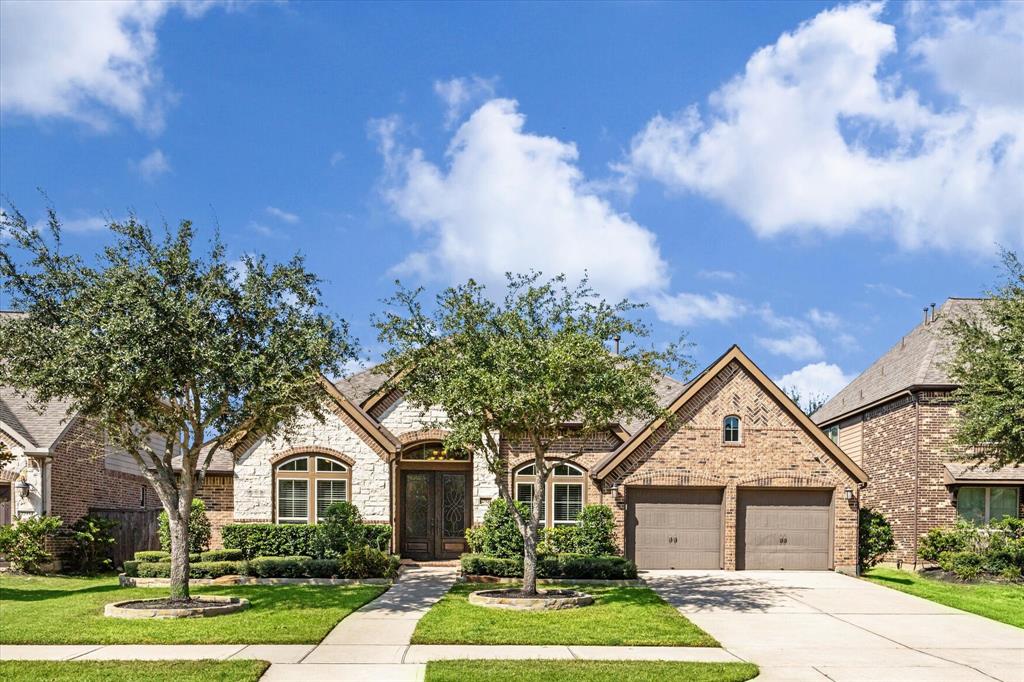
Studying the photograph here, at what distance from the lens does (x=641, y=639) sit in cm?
1438

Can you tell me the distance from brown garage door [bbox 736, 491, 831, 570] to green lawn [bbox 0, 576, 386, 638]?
1016 cm

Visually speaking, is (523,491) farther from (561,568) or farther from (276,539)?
(276,539)

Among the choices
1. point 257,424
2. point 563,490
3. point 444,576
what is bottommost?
point 444,576

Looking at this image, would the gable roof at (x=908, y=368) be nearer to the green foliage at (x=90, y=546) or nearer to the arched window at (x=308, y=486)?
the arched window at (x=308, y=486)

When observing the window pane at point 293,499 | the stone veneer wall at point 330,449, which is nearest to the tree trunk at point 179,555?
the stone veneer wall at point 330,449

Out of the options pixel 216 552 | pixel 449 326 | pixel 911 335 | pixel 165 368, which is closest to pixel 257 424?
pixel 165 368

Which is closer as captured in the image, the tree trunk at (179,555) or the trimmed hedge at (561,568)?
the tree trunk at (179,555)

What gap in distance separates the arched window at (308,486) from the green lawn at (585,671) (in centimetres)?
1302

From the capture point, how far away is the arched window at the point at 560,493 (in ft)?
85.2

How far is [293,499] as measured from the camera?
25031 mm

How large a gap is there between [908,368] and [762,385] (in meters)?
6.05

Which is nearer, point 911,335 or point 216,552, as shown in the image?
point 216,552

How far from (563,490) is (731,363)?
5.55 metres

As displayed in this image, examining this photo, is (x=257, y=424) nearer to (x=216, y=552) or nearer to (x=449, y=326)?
(x=449, y=326)
